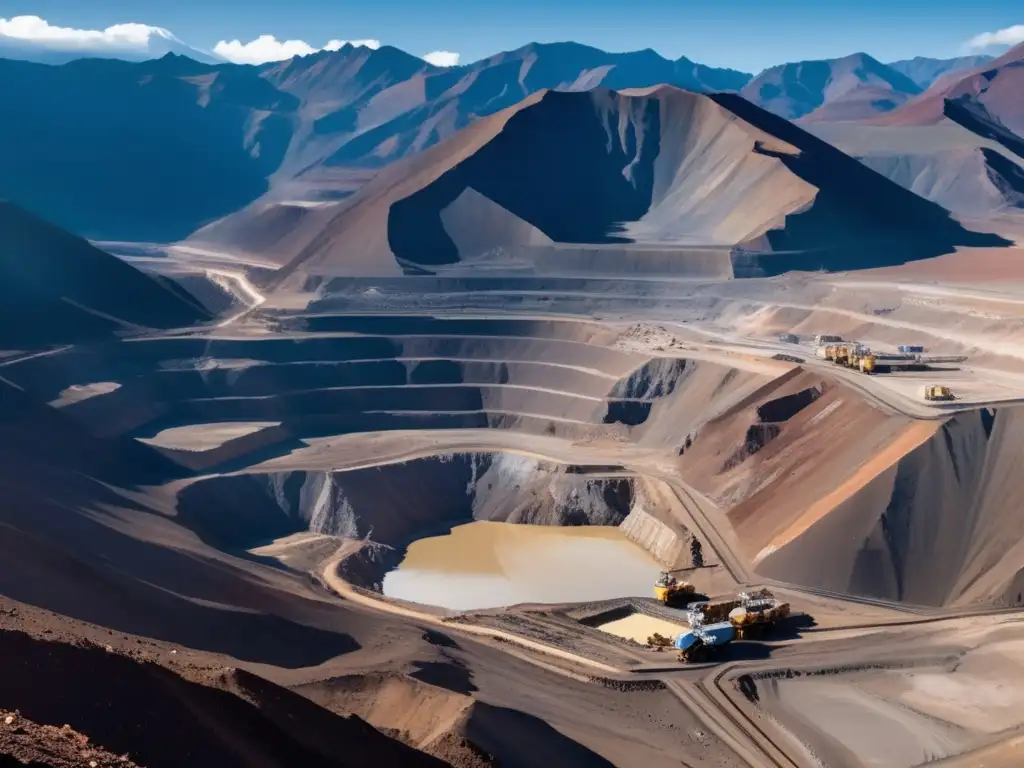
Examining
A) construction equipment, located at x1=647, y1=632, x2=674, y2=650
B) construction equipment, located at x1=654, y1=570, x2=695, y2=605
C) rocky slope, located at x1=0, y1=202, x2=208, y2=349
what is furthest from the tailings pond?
rocky slope, located at x1=0, y1=202, x2=208, y2=349

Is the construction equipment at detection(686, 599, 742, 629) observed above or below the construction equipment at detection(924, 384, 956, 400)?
below

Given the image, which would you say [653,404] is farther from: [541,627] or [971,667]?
[971,667]

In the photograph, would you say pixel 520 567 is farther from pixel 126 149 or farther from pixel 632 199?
pixel 126 149

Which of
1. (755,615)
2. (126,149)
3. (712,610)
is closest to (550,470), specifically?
(712,610)

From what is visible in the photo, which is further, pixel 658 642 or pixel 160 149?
pixel 160 149

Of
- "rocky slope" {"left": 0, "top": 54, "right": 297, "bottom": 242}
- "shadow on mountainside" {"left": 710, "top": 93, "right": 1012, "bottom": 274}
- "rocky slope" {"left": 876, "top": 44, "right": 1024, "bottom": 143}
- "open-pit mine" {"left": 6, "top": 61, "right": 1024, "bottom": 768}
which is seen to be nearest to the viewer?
"open-pit mine" {"left": 6, "top": 61, "right": 1024, "bottom": 768}

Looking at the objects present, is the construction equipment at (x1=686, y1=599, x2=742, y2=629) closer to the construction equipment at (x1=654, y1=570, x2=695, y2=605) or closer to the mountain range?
the construction equipment at (x1=654, y1=570, x2=695, y2=605)
